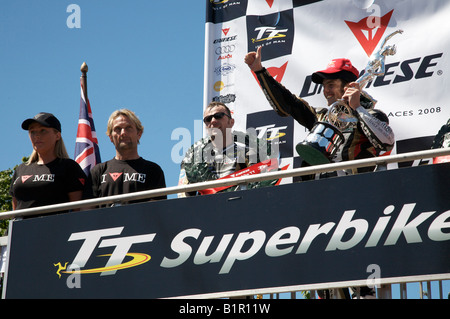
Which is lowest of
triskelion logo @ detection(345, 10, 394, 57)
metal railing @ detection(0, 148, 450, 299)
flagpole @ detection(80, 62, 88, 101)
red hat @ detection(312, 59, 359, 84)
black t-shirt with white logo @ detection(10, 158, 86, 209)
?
metal railing @ detection(0, 148, 450, 299)

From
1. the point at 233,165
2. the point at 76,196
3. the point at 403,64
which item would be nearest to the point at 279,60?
the point at 403,64

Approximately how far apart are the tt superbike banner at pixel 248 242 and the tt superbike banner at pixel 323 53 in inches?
101

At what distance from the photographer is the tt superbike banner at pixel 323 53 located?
680cm

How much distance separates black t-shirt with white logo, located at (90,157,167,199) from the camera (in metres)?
5.46

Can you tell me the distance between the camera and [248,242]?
458 cm

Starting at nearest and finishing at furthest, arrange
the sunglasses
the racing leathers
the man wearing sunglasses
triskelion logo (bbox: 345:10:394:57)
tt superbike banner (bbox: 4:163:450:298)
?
tt superbike banner (bbox: 4:163:450:298) < the racing leathers < the man wearing sunglasses < the sunglasses < triskelion logo (bbox: 345:10:394:57)

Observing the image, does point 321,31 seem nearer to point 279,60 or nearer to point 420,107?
point 279,60

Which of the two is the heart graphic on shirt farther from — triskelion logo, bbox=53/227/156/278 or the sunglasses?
the sunglasses

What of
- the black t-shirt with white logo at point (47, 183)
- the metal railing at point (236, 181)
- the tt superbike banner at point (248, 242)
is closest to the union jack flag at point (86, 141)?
the black t-shirt with white logo at point (47, 183)

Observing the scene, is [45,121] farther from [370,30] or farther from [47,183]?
[370,30]

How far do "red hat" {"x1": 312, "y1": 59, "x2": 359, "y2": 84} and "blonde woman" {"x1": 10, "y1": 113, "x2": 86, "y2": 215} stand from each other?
87.0 inches

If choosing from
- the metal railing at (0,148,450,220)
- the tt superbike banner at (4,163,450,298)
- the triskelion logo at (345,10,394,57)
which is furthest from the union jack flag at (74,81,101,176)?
the triskelion logo at (345,10,394,57)

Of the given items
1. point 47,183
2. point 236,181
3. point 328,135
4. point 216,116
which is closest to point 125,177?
point 47,183
